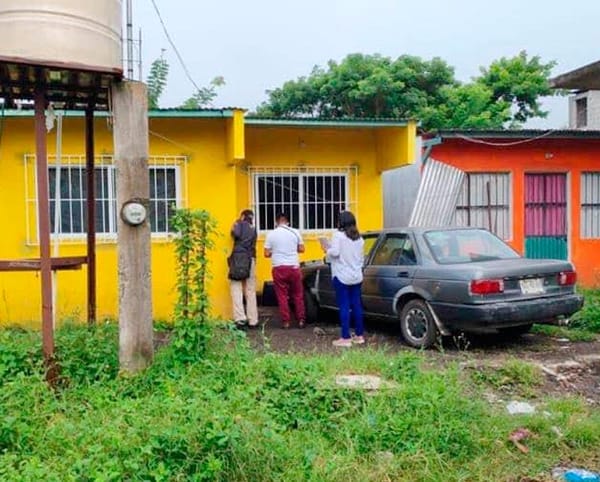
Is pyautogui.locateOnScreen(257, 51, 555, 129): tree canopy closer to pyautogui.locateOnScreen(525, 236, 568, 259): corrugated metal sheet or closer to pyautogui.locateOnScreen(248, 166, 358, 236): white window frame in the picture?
pyautogui.locateOnScreen(525, 236, 568, 259): corrugated metal sheet

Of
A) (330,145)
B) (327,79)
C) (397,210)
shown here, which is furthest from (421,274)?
(327,79)

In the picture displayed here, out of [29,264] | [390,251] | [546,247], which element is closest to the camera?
[29,264]

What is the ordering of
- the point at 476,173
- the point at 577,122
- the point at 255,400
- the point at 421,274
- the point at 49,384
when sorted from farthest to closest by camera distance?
the point at 577,122, the point at 476,173, the point at 421,274, the point at 49,384, the point at 255,400

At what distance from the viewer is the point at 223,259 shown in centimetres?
960

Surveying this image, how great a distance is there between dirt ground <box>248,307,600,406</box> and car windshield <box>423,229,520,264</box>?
101cm

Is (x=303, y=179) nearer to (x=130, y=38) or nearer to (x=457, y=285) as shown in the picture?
(x=457, y=285)

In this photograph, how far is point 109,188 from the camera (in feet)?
31.2

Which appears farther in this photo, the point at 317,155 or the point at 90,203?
the point at 317,155

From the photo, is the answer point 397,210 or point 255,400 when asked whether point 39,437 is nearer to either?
point 255,400

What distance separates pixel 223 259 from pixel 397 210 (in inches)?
178

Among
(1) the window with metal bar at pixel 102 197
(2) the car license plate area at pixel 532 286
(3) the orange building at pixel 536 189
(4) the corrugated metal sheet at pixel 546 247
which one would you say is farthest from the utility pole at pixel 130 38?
(4) the corrugated metal sheet at pixel 546 247

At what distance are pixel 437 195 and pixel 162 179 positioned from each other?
529 cm

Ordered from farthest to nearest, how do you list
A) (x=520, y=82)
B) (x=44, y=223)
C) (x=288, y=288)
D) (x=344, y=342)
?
(x=520, y=82) → (x=288, y=288) → (x=344, y=342) → (x=44, y=223)

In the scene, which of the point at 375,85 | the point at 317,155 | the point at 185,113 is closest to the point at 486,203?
the point at 317,155
